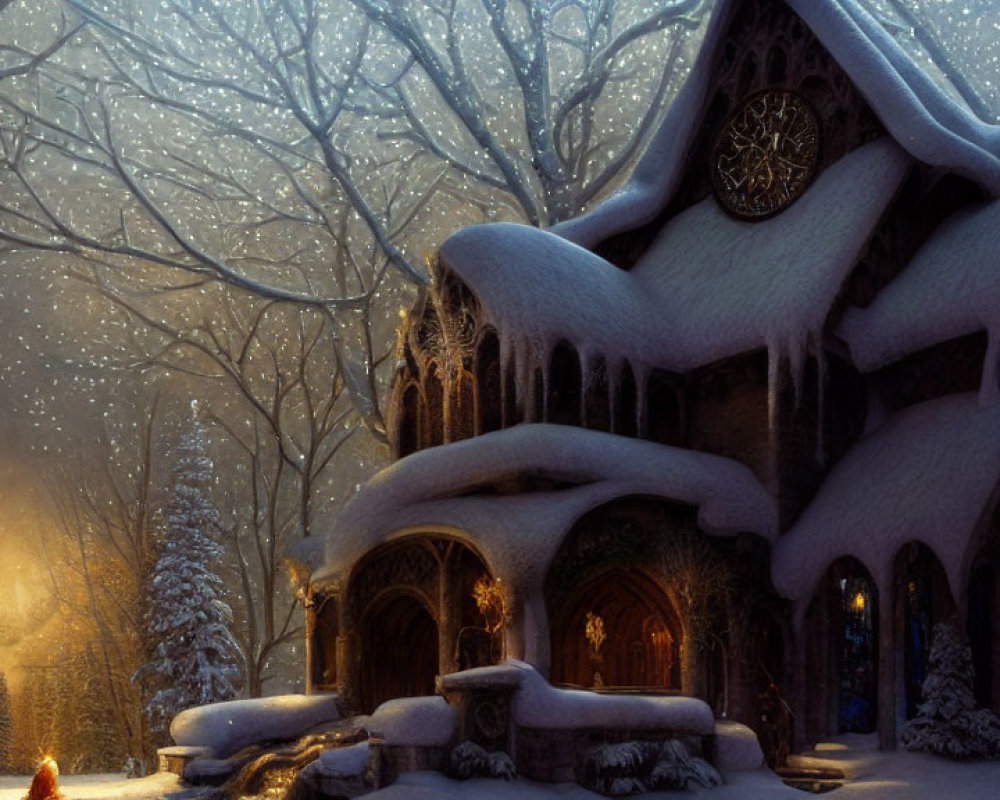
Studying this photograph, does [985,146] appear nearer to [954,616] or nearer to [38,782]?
[954,616]

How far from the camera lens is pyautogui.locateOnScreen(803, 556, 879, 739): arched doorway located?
2188cm

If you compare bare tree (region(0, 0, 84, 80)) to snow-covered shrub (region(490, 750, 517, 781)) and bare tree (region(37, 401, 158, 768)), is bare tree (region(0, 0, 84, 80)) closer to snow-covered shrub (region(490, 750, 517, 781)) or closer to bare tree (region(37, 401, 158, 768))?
bare tree (region(37, 401, 158, 768))

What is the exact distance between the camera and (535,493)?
869 inches

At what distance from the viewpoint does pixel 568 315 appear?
76.9 feet

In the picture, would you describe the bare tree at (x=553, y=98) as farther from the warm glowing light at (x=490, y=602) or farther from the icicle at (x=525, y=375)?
the warm glowing light at (x=490, y=602)

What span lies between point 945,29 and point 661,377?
19.7m

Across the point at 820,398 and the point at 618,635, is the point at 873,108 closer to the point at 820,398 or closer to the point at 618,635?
the point at 820,398

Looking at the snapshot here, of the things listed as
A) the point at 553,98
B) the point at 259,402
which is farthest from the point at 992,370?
the point at 259,402

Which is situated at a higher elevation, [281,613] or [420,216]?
[420,216]

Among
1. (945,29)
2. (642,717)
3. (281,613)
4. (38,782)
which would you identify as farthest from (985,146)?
(281,613)

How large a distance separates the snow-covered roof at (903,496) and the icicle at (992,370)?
0.17m

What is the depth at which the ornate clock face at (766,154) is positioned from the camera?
25766 millimetres

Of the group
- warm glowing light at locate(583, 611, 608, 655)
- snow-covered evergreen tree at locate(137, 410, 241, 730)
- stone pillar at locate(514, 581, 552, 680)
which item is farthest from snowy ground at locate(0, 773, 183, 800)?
snow-covered evergreen tree at locate(137, 410, 241, 730)

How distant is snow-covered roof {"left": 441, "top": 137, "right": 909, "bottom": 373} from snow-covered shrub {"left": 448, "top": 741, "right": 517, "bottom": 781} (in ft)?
26.0
